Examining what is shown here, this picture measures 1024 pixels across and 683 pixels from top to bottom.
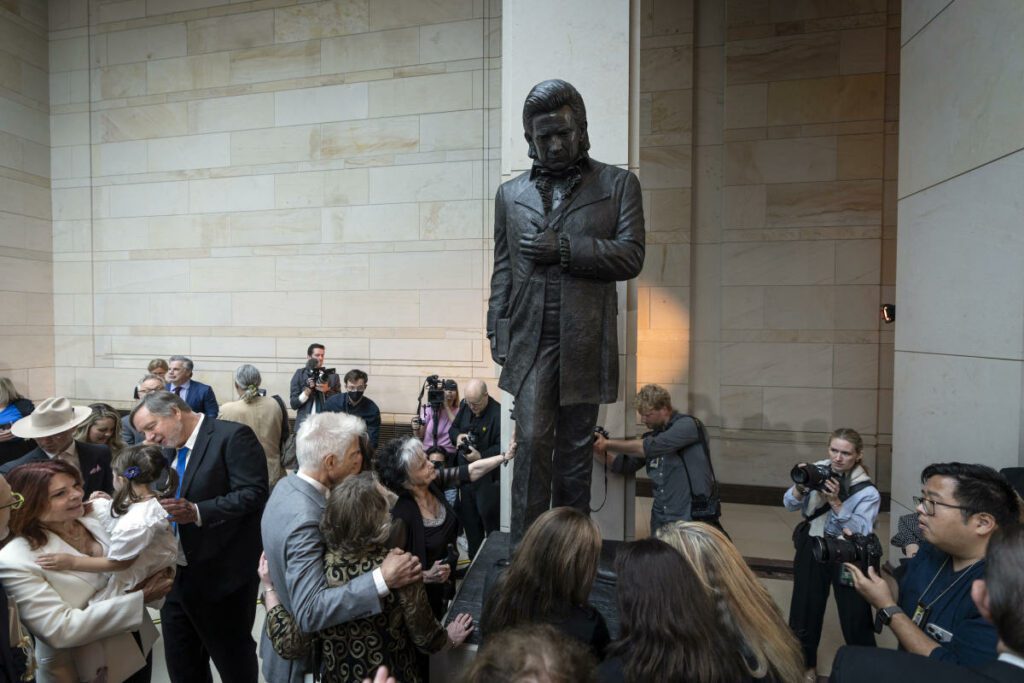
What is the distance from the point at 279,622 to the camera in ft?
6.77

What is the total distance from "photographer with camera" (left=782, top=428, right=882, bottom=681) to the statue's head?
2.11m

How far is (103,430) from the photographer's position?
4.25m

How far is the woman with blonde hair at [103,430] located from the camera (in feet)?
13.9

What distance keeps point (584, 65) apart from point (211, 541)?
138 inches

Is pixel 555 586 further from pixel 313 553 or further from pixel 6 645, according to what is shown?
pixel 6 645

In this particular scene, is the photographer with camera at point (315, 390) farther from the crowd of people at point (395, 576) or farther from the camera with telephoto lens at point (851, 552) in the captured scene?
the camera with telephoto lens at point (851, 552)

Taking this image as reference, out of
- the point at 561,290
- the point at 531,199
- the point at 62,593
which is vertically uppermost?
the point at 531,199

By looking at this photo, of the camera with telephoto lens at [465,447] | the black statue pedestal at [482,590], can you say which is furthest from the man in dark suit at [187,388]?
the black statue pedestal at [482,590]

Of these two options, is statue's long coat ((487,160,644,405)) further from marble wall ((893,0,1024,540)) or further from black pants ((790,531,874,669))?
marble wall ((893,0,1024,540))

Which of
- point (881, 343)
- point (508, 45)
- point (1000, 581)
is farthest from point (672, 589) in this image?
point (881, 343)

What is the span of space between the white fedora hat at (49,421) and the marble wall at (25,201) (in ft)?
24.1

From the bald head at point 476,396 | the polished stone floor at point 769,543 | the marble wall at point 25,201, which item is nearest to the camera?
the polished stone floor at point 769,543

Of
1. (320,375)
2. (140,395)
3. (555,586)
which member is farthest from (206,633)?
(140,395)

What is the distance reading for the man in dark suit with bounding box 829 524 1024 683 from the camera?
4.03ft
